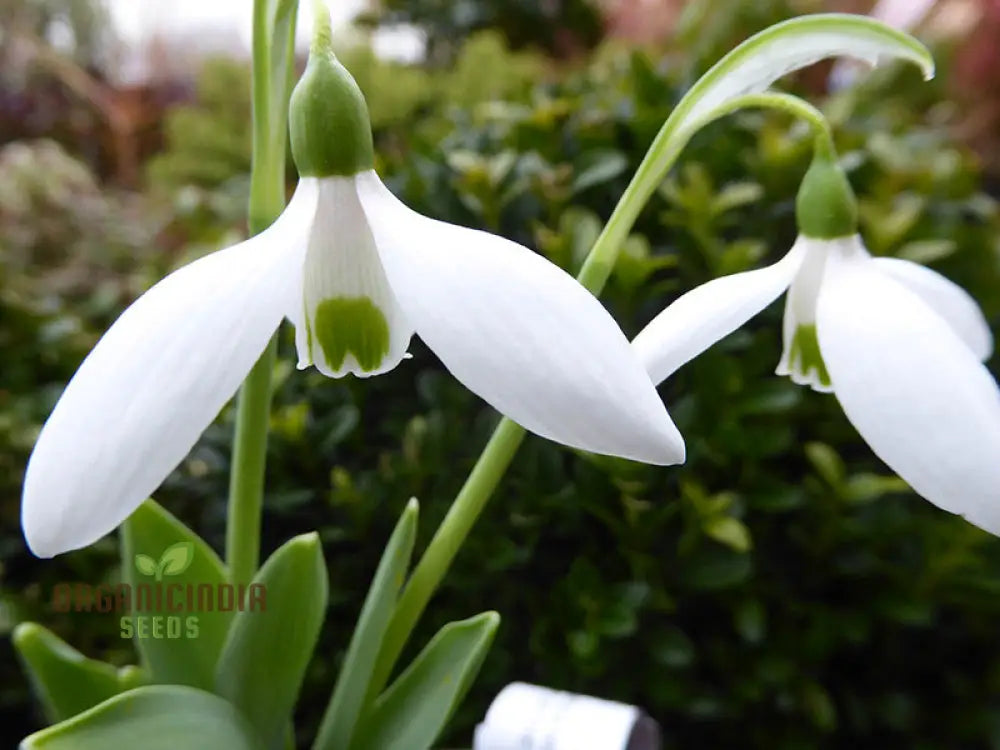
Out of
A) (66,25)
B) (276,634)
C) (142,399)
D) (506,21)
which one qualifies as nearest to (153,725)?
(276,634)

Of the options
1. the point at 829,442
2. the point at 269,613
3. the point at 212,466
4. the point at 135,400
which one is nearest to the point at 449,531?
the point at 269,613

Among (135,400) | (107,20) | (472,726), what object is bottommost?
(472,726)

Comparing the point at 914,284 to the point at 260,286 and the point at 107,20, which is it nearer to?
the point at 260,286

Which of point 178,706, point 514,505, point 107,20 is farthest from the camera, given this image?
point 107,20

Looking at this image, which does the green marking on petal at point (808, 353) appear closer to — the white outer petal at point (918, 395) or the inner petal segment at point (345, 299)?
the white outer petal at point (918, 395)

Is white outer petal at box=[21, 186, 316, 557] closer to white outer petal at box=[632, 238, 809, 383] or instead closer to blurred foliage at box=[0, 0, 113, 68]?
white outer petal at box=[632, 238, 809, 383]

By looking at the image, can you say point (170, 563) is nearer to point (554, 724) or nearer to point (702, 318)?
point (554, 724)
